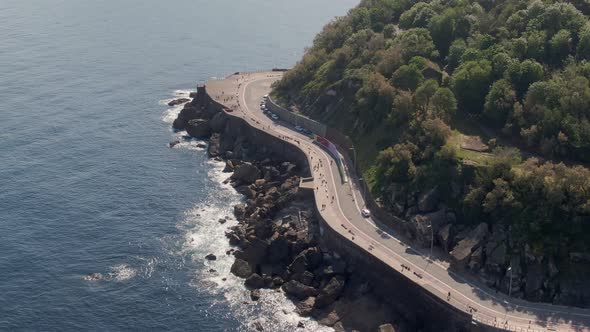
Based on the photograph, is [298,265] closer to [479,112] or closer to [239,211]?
[239,211]

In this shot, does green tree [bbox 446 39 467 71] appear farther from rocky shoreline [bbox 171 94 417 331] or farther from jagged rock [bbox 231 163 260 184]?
jagged rock [bbox 231 163 260 184]

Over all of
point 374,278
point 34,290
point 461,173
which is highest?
point 461,173

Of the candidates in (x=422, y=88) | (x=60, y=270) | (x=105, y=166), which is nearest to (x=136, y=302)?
(x=60, y=270)

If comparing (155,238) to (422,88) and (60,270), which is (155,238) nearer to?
(60,270)

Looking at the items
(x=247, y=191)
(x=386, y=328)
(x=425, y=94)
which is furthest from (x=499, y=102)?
(x=247, y=191)

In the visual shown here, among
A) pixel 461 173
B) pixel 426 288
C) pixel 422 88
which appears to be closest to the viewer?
pixel 426 288

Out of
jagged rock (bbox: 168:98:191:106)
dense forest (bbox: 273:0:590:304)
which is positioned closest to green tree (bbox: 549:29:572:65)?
dense forest (bbox: 273:0:590:304)

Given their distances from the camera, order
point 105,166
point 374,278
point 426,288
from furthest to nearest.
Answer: point 105,166, point 374,278, point 426,288

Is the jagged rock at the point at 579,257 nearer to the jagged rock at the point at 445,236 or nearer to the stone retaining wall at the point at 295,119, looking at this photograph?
the jagged rock at the point at 445,236

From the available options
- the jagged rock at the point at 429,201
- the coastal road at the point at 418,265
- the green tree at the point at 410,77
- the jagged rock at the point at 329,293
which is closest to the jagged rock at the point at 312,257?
the coastal road at the point at 418,265
